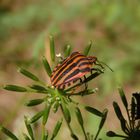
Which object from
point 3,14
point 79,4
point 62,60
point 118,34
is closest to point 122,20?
point 118,34

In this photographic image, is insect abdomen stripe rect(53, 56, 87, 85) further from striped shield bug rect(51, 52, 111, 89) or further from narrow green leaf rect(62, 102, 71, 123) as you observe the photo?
narrow green leaf rect(62, 102, 71, 123)

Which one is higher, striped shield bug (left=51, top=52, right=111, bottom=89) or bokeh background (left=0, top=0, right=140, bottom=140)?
bokeh background (left=0, top=0, right=140, bottom=140)

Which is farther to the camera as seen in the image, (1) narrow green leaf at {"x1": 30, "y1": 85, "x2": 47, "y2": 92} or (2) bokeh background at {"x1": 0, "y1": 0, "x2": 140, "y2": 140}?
(2) bokeh background at {"x1": 0, "y1": 0, "x2": 140, "y2": 140}

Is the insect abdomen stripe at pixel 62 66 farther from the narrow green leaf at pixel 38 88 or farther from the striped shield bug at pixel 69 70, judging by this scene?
the narrow green leaf at pixel 38 88

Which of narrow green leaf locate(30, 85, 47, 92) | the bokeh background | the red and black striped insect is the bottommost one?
narrow green leaf locate(30, 85, 47, 92)

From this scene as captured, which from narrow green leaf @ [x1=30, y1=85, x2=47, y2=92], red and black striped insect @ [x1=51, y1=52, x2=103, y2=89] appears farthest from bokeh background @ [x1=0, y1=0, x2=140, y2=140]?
narrow green leaf @ [x1=30, y1=85, x2=47, y2=92]

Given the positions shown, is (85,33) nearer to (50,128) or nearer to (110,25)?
(110,25)

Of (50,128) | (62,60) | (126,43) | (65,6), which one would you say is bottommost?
(50,128)

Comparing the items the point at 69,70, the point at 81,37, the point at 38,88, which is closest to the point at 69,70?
the point at 69,70
